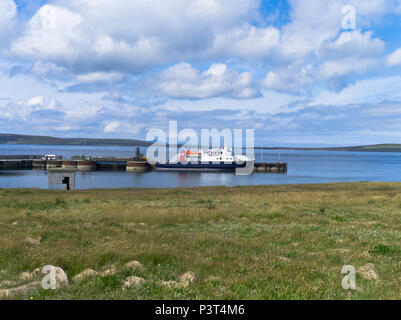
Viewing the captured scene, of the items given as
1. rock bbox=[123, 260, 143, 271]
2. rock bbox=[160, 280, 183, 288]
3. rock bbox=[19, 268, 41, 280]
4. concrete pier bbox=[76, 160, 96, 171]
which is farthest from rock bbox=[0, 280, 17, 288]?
concrete pier bbox=[76, 160, 96, 171]

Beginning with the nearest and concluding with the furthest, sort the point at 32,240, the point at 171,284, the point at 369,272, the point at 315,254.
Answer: the point at 171,284 → the point at 369,272 → the point at 315,254 → the point at 32,240

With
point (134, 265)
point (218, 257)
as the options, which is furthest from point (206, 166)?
point (134, 265)

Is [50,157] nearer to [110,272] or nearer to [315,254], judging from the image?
[110,272]

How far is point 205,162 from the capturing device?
4227 inches

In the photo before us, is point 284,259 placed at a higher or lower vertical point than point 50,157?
lower

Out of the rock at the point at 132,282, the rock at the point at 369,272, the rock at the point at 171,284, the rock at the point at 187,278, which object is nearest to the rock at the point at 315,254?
the rock at the point at 369,272

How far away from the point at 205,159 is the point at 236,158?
1007 cm

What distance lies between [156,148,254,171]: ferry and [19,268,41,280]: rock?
98081 mm

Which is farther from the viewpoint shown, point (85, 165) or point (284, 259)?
point (85, 165)

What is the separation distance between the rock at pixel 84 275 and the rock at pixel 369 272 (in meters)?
5.24

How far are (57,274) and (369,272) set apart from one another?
6034 millimetres

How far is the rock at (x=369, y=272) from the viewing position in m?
6.75

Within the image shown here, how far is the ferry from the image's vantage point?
106 meters

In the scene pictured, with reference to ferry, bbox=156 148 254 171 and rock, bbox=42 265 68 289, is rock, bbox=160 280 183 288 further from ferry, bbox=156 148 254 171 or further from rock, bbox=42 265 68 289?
ferry, bbox=156 148 254 171
